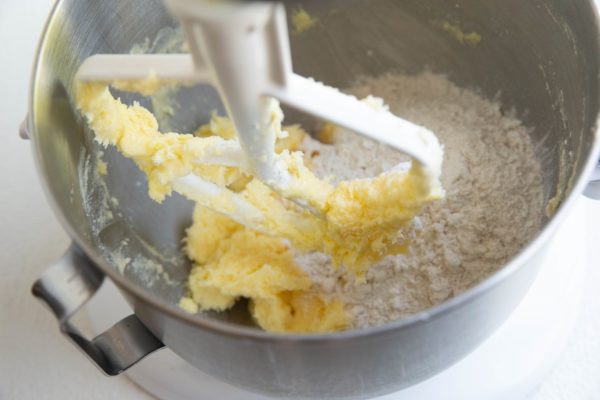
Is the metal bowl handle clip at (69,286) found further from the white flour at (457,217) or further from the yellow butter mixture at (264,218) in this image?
the white flour at (457,217)

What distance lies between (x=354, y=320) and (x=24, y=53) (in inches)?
23.4

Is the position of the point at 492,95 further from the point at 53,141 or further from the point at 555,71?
the point at 53,141

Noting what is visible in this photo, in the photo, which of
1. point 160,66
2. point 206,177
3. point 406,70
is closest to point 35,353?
point 206,177

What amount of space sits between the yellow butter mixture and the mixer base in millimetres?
78

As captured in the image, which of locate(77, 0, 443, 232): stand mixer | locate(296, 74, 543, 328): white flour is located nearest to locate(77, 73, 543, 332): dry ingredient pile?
locate(296, 74, 543, 328): white flour

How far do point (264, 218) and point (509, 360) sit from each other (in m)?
0.28

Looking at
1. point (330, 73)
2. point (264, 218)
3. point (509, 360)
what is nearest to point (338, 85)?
point (330, 73)

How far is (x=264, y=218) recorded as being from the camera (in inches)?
27.5

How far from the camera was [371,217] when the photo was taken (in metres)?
0.61

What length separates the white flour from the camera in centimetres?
69

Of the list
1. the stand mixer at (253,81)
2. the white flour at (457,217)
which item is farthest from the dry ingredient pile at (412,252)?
the stand mixer at (253,81)

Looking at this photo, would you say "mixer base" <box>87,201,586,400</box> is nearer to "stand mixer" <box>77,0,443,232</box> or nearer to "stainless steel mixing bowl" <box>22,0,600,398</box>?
"stainless steel mixing bowl" <box>22,0,600,398</box>

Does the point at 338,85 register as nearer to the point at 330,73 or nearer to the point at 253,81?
the point at 330,73

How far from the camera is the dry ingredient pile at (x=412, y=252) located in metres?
0.69
